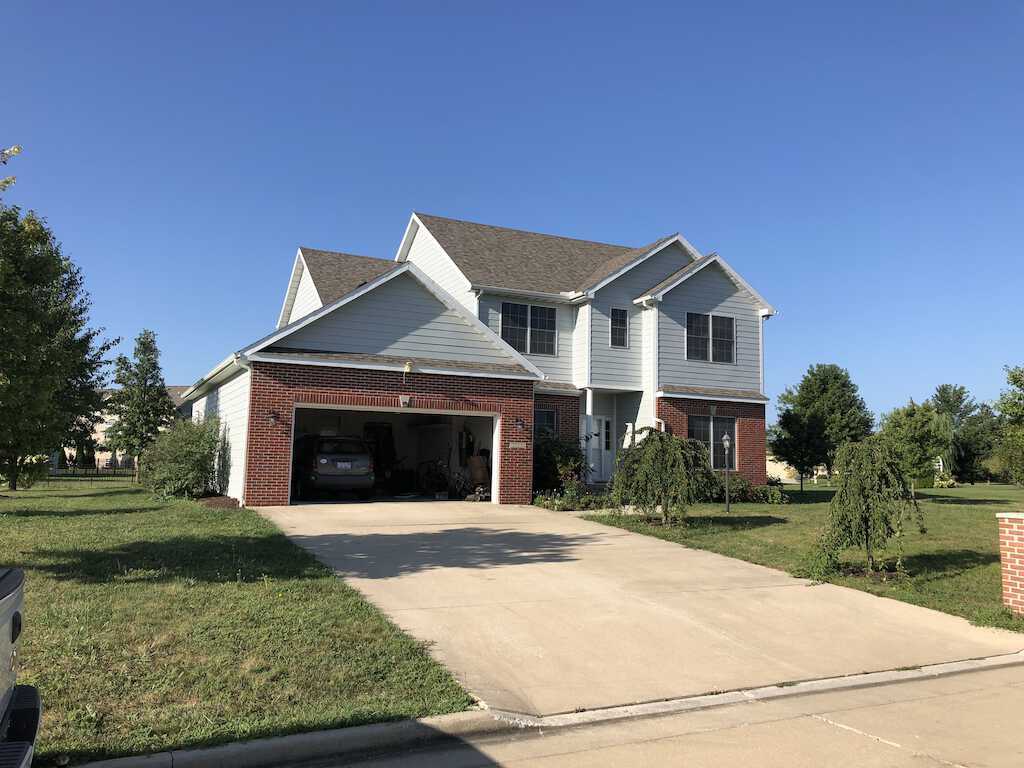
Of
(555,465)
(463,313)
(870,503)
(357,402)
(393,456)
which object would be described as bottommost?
(870,503)

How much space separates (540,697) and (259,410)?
38.5 ft

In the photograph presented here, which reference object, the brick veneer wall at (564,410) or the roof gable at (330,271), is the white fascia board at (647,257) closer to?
the brick veneer wall at (564,410)

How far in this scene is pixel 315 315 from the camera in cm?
1656

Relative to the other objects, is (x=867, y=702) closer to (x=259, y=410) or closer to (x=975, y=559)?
(x=975, y=559)

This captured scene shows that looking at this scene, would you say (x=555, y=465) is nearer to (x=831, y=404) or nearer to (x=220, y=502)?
(x=220, y=502)

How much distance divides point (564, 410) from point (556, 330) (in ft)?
8.43

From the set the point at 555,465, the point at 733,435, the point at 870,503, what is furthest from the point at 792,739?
the point at 733,435

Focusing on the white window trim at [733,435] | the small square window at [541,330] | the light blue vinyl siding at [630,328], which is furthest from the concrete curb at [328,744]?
the white window trim at [733,435]

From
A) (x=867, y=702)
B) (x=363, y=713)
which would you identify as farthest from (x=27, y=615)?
(x=867, y=702)

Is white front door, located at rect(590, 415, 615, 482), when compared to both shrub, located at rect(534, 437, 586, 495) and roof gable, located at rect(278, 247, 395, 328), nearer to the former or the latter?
shrub, located at rect(534, 437, 586, 495)

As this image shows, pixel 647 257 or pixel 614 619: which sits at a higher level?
pixel 647 257

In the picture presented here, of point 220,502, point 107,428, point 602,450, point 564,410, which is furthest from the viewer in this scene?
point 107,428

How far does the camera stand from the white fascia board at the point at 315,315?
1564cm

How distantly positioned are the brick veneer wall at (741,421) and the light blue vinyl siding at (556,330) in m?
3.11
